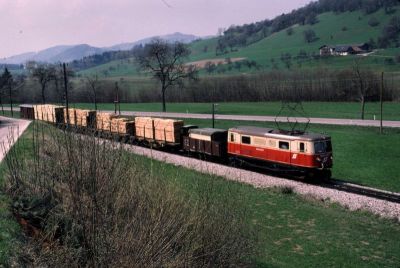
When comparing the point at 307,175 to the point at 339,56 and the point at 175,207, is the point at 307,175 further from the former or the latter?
the point at 339,56

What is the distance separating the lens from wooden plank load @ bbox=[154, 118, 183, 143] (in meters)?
36.5

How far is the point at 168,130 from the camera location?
3697cm

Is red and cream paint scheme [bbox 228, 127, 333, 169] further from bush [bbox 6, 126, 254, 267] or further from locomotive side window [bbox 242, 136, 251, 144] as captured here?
bush [bbox 6, 126, 254, 267]

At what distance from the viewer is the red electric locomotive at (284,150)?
26.4 meters

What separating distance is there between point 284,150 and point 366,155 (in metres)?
12.2

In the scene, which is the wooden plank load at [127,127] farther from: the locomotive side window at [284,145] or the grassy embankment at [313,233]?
the grassy embankment at [313,233]

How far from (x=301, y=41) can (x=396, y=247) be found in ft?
515

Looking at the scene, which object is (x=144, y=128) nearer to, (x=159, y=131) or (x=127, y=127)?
(x=127, y=127)

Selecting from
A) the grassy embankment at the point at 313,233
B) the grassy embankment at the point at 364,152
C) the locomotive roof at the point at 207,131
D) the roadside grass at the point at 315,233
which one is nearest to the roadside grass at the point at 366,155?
the grassy embankment at the point at 364,152

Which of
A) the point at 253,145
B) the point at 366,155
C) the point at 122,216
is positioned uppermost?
the point at 122,216

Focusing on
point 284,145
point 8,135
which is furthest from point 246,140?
point 8,135

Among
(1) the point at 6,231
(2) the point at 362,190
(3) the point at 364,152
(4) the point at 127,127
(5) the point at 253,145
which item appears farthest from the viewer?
(4) the point at 127,127

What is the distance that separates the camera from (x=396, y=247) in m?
17.4

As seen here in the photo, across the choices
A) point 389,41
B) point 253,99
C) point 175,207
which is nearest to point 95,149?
point 175,207
